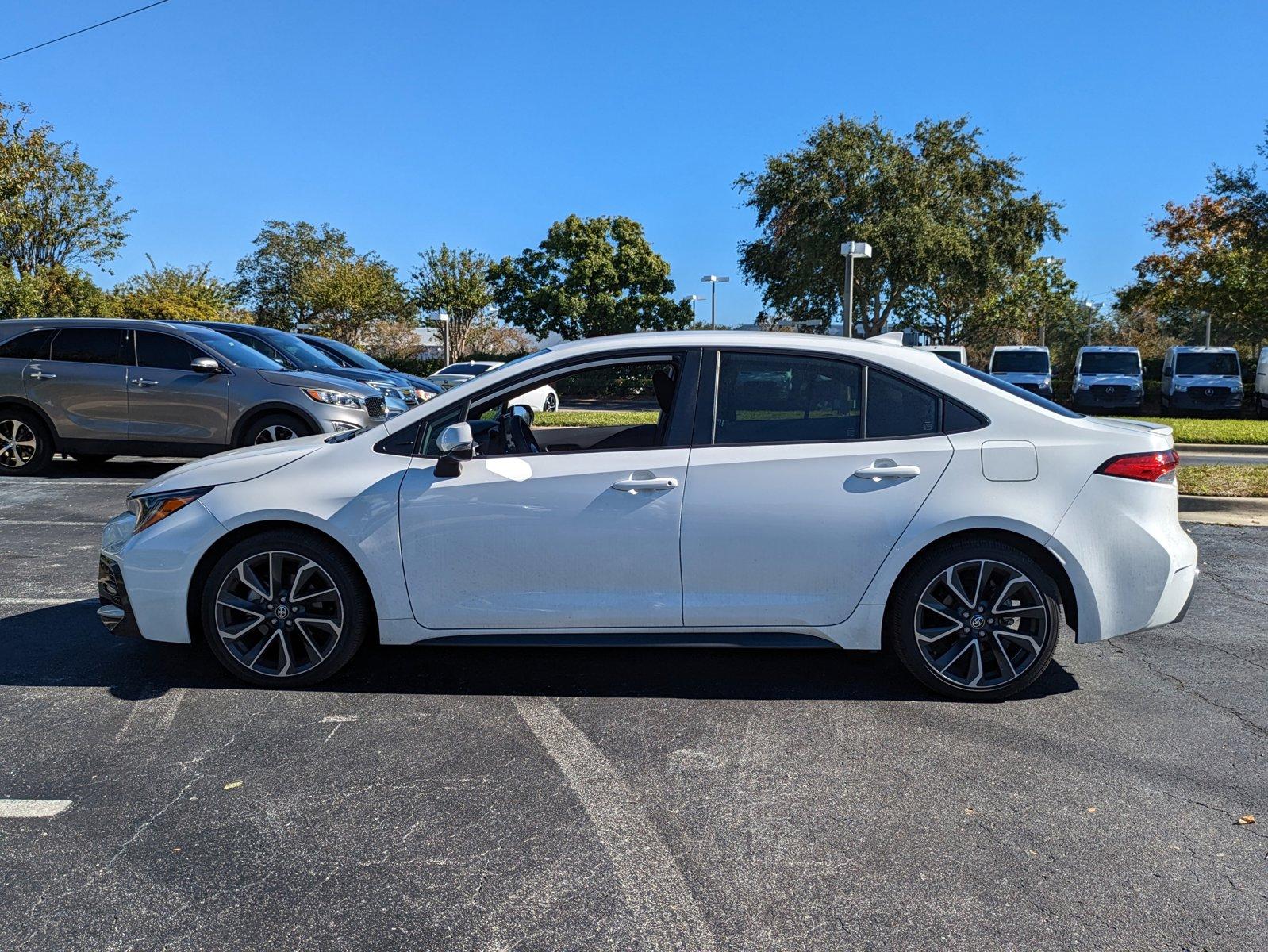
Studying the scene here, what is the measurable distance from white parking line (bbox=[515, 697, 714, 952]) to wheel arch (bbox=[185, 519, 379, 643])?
3.00 ft

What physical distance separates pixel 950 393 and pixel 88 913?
363 centimetres

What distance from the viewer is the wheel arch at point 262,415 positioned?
426 inches

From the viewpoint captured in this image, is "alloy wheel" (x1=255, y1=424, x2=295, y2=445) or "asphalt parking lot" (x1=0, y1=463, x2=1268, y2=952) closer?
"asphalt parking lot" (x1=0, y1=463, x2=1268, y2=952)

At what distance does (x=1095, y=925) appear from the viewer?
107 inches

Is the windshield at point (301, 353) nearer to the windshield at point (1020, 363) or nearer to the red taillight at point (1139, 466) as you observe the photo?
the red taillight at point (1139, 466)

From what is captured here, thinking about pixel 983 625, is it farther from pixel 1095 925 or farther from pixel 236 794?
pixel 236 794

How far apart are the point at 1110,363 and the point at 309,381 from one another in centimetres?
2440

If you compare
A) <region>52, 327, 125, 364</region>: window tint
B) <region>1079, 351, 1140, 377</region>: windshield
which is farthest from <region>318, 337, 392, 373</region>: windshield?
<region>1079, 351, 1140, 377</region>: windshield

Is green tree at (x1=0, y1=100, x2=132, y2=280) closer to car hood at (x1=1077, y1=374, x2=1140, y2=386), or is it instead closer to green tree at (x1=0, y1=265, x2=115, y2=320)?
green tree at (x1=0, y1=265, x2=115, y2=320)

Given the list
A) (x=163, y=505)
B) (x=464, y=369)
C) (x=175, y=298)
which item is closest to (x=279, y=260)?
(x=175, y=298)

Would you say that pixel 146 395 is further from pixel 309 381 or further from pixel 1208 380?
pixel 1208 380

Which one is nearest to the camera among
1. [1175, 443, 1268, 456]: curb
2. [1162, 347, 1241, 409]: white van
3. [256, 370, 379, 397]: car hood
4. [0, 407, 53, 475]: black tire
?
[256, 370, 379, 397]: car hood

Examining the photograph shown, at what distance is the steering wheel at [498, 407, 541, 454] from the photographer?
459cm

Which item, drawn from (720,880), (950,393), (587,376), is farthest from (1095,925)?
(587,376)
